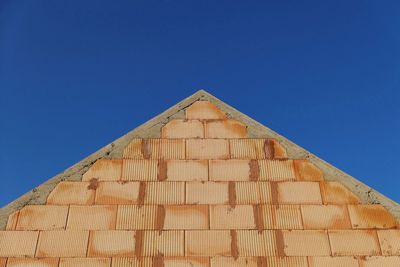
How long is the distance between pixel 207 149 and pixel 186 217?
124 centimetres

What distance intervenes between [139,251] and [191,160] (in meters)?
1.64

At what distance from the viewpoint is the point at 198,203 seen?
6.23 meters

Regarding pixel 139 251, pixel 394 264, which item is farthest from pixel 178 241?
pixel 394 264

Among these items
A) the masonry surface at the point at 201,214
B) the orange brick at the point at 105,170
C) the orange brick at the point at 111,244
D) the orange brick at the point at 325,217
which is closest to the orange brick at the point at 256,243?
the masonry surface at the point at 201,214

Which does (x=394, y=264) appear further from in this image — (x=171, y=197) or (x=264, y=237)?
(x=171, y=197)

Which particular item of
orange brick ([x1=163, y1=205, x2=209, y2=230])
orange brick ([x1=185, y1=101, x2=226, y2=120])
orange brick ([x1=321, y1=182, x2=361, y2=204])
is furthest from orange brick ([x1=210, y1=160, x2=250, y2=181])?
orange brick ([x1=321, y1=182, x2=361, y2=204])

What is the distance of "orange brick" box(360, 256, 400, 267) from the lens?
19.2 ft

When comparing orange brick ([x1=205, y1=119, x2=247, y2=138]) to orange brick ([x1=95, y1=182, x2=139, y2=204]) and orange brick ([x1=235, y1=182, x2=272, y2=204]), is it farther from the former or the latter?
orange brick ([x1=95, y1=182, x2=139, y2=204])

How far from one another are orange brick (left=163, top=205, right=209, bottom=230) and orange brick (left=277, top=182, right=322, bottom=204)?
1210 millimetres

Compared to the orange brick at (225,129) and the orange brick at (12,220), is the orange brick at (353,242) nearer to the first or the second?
the orange brick at (225,129)

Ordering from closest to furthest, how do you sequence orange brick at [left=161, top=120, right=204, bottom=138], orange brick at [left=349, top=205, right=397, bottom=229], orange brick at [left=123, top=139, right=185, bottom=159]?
orange brick at [left=349, top=205, right=397, bottom=229] < orange brick at [left=123, top=139, right=185, bottom=159] < orange brick at [left=161, top=120, right=204, bottom=138]

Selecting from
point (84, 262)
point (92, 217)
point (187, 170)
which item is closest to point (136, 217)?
point (92, 217)

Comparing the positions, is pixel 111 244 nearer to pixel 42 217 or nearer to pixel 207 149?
pixel 42 217

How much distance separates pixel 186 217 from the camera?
609cm
